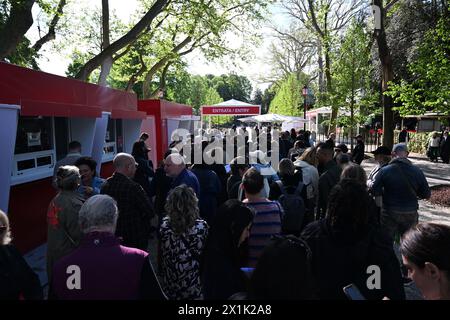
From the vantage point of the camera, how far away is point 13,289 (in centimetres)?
227

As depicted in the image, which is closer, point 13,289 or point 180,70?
point 13,289

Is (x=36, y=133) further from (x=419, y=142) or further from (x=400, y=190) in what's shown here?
(x=419, y=142)

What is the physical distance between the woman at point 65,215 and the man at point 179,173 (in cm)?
158

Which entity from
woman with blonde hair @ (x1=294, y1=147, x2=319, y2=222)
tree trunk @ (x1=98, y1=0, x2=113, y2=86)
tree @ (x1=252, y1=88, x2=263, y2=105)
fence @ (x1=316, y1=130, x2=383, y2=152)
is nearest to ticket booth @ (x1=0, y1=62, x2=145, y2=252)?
woman with blonde hair @ (x1=294, y1=147, x2=319, y2=222)

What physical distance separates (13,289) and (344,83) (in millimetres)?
19275

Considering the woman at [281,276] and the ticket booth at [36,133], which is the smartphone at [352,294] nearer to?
the woman at [281,276]

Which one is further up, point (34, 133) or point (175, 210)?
point (34, 133)

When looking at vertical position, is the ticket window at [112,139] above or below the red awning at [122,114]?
below

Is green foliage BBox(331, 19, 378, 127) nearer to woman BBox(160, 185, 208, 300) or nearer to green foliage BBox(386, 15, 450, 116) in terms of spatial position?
green foliage BBox(386, 15, 450, 116)

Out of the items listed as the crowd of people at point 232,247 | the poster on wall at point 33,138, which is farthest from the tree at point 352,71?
the poster on wall at point 33,138

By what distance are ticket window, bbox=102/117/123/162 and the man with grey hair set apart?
8.40 m

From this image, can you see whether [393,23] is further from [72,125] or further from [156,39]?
[72,125]

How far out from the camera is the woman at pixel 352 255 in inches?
95.0

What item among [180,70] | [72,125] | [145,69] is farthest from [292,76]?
[72,125]
